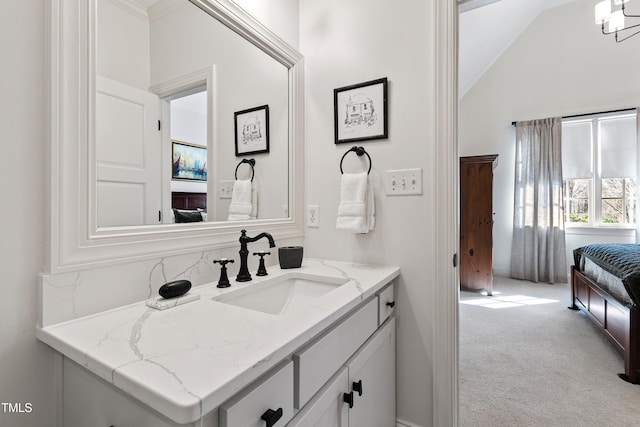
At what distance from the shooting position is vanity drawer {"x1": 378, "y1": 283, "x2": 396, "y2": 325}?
1.22 metres

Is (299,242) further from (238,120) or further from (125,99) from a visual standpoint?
(125,99)

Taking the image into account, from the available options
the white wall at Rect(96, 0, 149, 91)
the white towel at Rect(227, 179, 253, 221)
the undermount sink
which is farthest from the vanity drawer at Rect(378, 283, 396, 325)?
the white wall at Rect(96, 0, 149, 91)

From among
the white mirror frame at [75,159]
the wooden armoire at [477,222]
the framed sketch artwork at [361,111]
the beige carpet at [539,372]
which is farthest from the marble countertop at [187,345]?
the wooden armoire at [477,222]

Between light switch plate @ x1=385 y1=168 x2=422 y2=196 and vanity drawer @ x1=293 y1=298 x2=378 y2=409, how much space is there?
0.58 metres

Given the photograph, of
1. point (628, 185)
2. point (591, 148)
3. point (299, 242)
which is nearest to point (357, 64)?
point (299, 242)

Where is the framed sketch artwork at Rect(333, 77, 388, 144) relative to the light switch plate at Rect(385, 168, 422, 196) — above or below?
above

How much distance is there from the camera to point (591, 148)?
4.19m

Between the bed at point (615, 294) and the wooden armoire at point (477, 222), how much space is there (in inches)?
34.8

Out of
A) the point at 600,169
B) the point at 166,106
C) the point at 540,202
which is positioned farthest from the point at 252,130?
the point at 600,169

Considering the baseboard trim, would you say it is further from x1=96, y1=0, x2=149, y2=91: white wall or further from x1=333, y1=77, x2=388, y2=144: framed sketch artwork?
x1=96, y1=0, x2=149, y2=91: white wall

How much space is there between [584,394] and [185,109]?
8.80 ft

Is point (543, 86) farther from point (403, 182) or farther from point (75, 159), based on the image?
point (75, 159)

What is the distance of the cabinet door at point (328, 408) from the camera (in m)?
0.73

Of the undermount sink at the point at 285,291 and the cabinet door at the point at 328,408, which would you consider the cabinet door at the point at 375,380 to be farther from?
the undermount sink at the point at 285,291
